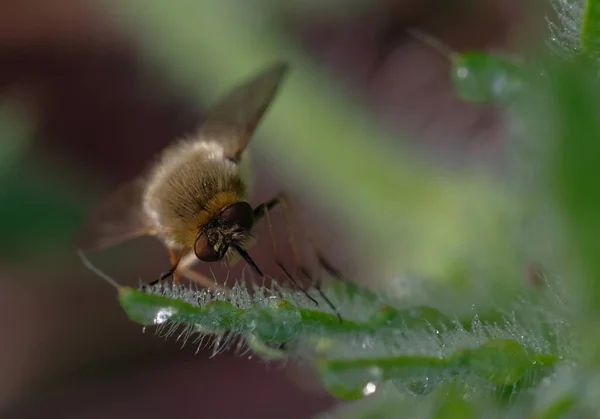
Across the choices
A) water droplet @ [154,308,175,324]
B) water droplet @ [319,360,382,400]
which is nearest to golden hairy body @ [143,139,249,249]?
water droplet @ [154,308,175,324]

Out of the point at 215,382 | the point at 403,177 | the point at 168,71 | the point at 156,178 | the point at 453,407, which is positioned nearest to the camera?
the point at 453,407

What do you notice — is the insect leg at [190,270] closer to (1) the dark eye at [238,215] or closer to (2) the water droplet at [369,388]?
(1) the dark eye at [238,215]

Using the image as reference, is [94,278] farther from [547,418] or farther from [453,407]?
[547,418]

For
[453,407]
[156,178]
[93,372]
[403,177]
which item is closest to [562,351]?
[453,407]

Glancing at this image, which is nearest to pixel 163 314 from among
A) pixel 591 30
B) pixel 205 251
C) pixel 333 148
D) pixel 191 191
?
pixel 205 251

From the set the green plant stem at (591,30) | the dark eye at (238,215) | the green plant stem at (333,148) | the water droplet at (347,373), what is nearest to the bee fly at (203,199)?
the dark eye at (238,215)

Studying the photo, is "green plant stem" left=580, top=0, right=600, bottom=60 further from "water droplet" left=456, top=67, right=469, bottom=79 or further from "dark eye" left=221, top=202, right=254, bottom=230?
"dark eye" left=221, top=202, right=254, bottom=230
